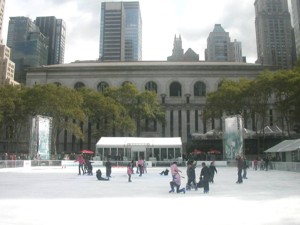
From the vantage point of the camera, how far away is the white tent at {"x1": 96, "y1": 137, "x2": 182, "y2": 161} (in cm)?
→ 5175

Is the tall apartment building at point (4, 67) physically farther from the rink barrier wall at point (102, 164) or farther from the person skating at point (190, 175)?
the person skating at point (190, 175)

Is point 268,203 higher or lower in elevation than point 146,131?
lower

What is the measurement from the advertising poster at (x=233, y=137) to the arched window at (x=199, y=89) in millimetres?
30470

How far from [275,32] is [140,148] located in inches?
6079

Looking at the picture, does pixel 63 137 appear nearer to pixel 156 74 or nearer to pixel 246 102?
pixel 156 74

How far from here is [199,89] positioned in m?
75.5

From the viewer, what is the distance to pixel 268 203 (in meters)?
12.2

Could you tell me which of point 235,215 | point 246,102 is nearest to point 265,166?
point 246,102

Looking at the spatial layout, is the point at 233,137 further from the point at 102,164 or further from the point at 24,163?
the point at 24,163

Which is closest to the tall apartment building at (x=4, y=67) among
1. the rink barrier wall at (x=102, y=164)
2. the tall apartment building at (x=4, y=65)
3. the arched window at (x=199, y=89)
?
the tall apartment building at (x=4, y=65)

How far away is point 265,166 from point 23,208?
31996 millimetres

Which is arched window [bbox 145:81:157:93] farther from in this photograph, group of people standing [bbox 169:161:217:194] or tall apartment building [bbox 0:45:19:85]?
tall apartment building [bbox 0:45:19:85]

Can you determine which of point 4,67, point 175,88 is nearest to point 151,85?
point 175,88

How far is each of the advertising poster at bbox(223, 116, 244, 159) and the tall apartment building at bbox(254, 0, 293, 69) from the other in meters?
146
